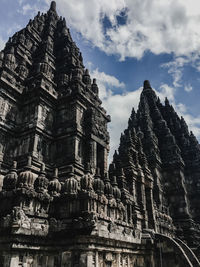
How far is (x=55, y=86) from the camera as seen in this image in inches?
991

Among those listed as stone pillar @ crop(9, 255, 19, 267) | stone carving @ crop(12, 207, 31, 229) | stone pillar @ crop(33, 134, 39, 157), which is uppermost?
stone pillar @ crop(33, 134, 39, 157)

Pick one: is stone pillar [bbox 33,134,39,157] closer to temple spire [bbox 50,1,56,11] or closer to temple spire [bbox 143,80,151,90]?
temple spire [bbox 50,1,56,11]

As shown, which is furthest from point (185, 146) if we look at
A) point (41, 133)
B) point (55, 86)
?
point (41, 133)

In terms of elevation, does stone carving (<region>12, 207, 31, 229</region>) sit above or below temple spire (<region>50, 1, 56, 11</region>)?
below

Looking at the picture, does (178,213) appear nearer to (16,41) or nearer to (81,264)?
(81,264)

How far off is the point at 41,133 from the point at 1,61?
8.42 metres

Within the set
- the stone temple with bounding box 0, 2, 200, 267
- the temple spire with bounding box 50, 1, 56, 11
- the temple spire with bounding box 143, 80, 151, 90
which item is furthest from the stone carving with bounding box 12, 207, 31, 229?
the temple spire with bounding box 143, 80, 151, 90

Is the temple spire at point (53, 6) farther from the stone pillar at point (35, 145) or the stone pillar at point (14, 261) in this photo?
the stone pillar at point (14, 261)

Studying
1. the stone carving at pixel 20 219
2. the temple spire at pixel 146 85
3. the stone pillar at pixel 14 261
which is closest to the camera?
the stone pillar at pixel 14 261

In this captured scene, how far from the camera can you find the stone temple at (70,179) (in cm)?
1248

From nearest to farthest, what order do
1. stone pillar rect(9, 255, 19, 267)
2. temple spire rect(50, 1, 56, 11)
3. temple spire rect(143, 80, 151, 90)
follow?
stone pillar rect(9, 255, 19, 267) → temple spire rect(50, 1, 56, 11) → temple spire rect(143, 80, 151, 90)

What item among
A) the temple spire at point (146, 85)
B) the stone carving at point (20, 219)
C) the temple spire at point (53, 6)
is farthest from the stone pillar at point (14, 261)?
the temple spire at point (146, 85)

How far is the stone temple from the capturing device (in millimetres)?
12477

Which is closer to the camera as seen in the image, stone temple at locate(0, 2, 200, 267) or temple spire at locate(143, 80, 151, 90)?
stone temple at locate(0, 2, 200, 267)
